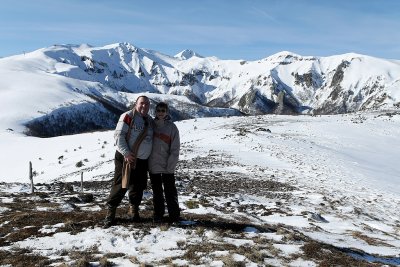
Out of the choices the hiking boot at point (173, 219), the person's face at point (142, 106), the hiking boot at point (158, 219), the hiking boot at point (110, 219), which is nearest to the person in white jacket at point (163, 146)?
the person's face at point (142, 106)

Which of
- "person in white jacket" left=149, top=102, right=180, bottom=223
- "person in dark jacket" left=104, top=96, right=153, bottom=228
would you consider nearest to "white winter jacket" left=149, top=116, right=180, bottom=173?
"person in white jacket" left=149, top=102, right=180, bottom=223

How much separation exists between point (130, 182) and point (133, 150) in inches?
36.6

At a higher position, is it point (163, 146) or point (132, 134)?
point (132, 134)

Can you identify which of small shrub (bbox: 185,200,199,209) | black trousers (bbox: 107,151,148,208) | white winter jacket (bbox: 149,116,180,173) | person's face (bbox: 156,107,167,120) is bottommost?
small shrub (bbox: 185,200,199,209)

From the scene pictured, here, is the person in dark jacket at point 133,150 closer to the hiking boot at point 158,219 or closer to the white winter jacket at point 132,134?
the white winter jacket at point 132,134

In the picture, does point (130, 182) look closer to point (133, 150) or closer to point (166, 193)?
point (133, 150)

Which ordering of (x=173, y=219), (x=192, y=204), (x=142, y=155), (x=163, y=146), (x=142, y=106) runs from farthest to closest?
(x=192, y=204)
(x=173, y=219)
(x=163, y=146)
(x=142, y=155)
(x=142, y=106)

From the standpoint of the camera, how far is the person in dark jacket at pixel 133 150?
1130 cm

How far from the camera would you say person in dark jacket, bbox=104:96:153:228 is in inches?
445

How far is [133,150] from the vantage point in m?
11.5

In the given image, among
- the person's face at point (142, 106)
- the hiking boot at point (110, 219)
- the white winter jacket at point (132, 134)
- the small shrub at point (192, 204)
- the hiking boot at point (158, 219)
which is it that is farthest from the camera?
the small shrub at point (192, 204)

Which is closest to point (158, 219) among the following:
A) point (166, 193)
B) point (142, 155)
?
point (166, 193)

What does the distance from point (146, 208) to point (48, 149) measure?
38.5 m

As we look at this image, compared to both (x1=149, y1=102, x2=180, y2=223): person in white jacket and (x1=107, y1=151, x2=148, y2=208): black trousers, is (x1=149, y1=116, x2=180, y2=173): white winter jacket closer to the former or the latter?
(x1=149, y1=102, x2=180, y2=223): person in white jacket
